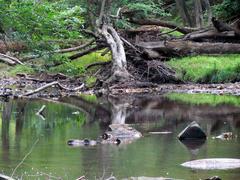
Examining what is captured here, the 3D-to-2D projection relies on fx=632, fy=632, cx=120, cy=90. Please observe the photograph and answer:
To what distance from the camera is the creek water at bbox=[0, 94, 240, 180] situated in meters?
10.3

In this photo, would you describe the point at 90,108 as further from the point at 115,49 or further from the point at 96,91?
the point at 115,49

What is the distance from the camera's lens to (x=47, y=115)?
62.7ft

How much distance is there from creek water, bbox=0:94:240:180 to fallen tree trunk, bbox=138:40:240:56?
22.1 ft

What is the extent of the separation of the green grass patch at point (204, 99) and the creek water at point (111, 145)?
0.04m

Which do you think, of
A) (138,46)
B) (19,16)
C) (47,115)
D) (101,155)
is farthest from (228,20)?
(101,155)

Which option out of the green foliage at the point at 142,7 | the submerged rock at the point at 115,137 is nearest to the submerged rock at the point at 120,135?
the submerged rock at the point at 115,137

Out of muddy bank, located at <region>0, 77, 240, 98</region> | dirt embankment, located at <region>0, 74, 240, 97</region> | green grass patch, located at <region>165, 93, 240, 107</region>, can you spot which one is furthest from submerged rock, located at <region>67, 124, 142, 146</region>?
muddy bank, located at <region>0, 77, 240, 98</region>

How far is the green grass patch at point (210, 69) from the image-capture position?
28.9 metres

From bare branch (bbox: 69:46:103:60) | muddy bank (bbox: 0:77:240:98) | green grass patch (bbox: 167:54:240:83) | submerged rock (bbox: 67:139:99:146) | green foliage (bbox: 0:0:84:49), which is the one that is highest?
green foliage (bbox: 0:0:84:49)

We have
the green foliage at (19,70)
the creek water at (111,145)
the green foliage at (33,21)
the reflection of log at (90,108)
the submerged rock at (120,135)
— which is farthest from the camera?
the green foliage at (19,70)

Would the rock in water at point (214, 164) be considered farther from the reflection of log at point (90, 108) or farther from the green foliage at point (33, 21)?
the reflection of log at point (90, 108)

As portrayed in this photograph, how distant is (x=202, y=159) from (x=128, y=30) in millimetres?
21711

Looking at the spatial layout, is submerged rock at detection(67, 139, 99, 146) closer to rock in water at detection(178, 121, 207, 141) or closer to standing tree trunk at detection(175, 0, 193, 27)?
rock in water at detection(178, 121, 207, 141)

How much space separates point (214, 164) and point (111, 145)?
Result: 3059 mm
